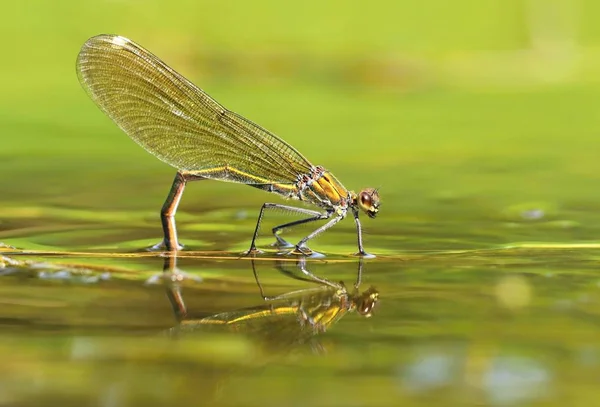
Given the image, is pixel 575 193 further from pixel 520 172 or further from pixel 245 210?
pixel 245 210

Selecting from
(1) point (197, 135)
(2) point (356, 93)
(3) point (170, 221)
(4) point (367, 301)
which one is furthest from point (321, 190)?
(2) point (356, 93)

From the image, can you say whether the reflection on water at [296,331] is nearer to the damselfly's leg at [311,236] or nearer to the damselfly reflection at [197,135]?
the damselfly's leg at [311,236]

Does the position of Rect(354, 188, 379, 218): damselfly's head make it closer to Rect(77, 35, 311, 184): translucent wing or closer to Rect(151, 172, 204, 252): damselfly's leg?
Rect(77, 35, 311, 184): translucent wing

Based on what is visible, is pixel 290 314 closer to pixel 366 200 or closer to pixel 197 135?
pixel 366 200

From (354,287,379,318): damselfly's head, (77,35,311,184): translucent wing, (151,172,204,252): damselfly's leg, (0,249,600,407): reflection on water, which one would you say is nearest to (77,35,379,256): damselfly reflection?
(77,35,311,184): translucent wing

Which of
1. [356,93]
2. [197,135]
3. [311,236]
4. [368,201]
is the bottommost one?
[311,236]

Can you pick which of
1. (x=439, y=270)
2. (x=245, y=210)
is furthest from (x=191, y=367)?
(x=245, y=210)
